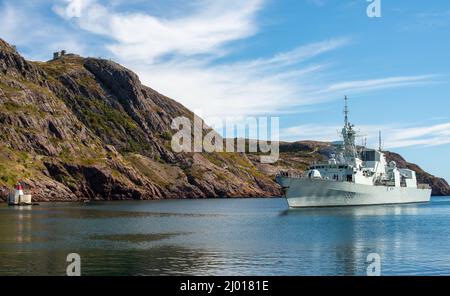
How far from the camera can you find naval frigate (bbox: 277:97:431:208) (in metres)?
141

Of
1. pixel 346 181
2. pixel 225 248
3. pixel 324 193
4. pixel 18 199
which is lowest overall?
pixel 225 248

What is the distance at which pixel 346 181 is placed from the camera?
14900 centimetres

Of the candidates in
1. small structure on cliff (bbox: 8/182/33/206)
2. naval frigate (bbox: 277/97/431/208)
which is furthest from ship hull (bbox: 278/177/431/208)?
small structure on cliff (bbox: 8/182/33/206)

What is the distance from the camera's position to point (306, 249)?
214 ft

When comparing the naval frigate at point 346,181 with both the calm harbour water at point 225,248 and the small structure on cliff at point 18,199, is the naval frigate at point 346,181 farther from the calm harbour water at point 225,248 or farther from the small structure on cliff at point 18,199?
the small structure on cliff at point 18,199

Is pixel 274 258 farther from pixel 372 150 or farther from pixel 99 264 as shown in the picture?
pixel 372 150

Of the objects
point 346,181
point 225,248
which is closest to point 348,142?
point 346,181

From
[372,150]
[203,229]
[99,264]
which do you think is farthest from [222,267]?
[372,150]

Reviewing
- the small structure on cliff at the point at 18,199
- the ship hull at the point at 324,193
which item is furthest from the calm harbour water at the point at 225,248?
the small structure on cliff at the point at 18,199

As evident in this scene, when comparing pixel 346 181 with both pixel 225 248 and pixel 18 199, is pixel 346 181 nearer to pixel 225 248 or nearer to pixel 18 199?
pixel 225 248

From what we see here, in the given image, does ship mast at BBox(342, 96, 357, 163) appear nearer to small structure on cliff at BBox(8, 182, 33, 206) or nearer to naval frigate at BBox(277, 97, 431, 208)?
naval frigate at BBox(277, 97, 431, 208)

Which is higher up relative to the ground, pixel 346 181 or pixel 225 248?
pixel 346 181

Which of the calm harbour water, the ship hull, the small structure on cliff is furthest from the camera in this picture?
the small structure on cliff

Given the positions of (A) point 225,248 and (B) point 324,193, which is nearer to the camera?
(A) point 225,248
